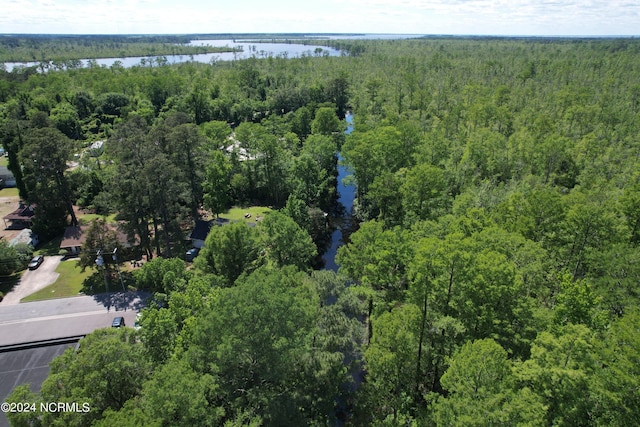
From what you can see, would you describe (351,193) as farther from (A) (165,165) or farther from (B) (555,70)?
(B) (555,70)

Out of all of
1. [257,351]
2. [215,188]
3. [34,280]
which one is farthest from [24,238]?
[257,351]

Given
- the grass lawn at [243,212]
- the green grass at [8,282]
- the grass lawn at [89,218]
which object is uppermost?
the grass lawn at [89,218]

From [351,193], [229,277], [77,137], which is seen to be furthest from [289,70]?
[229,277]

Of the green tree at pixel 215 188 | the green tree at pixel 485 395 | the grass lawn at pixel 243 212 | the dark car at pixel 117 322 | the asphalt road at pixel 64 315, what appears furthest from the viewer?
the grass lawn at pixel 243 212

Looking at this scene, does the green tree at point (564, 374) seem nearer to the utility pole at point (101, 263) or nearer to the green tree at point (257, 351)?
the green tree at point (257, 351)

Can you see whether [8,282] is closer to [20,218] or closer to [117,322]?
[20,218]

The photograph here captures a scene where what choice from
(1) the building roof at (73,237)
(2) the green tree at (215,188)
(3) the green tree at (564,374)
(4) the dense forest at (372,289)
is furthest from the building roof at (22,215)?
(3) the green tree at (564,374)

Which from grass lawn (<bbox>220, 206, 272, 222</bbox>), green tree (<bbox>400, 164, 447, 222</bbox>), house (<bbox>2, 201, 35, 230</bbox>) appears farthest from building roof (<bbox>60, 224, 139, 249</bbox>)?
green tree (<bbox>400, 164, 447, 222</bbox>)
